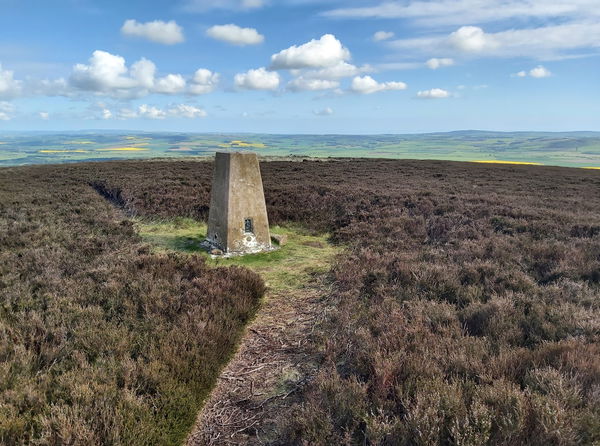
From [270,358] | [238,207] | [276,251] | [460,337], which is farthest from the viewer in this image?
[276,251]

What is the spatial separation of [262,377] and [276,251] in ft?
19.6

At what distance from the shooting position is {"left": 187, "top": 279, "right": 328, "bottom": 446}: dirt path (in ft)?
12.0

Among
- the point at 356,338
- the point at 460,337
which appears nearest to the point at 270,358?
the point at 356,338

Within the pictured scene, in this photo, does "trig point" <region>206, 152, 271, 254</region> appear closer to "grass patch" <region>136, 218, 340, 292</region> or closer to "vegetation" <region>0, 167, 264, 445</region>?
"grass patch" <region>136, 218, 340, 292</region>

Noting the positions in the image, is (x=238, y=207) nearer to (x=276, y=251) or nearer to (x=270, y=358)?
(x=276, y=251)

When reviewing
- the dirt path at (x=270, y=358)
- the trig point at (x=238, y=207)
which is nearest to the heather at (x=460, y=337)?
the dirt path at (x=270, y=358)

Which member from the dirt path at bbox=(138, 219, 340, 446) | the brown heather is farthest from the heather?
the dirt path at bbox=(138, 219, 340, 446)

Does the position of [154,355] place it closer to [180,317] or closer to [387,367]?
[180,317]

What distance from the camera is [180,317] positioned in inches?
212

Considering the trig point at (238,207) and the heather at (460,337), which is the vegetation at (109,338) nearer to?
the heather at (460,337)

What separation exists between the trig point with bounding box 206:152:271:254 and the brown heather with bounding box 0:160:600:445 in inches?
67.1

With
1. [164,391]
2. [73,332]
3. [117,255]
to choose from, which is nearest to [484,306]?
[164,391]

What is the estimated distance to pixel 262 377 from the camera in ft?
15.0

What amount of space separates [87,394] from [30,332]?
82.7 inches
